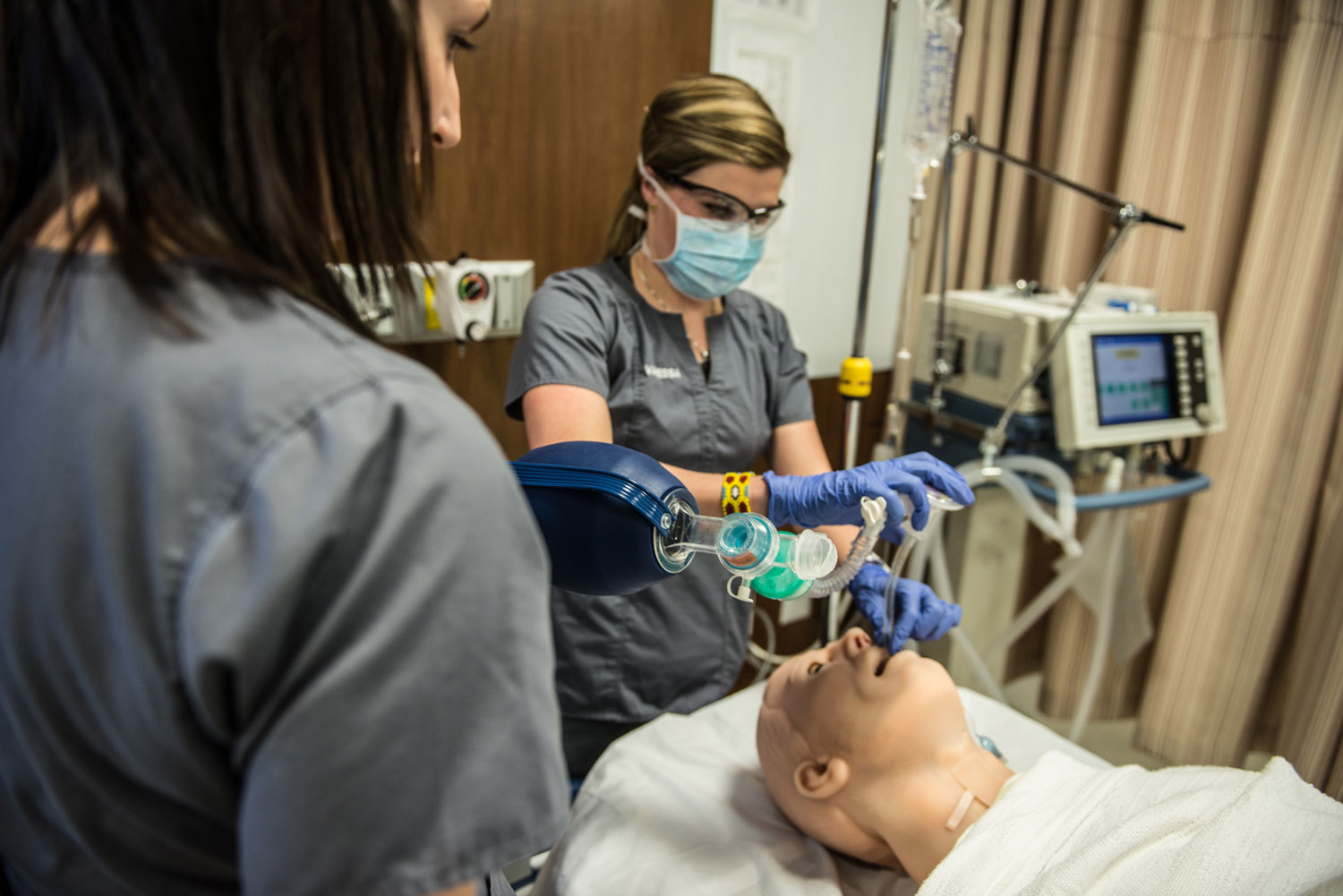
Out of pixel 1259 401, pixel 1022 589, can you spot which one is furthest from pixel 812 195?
pixel 1022 589

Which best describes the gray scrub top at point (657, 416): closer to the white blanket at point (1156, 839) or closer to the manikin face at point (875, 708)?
the manikin face at point (875, 708)

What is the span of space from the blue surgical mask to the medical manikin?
646 millimetres

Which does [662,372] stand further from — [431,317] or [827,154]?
[827,154]

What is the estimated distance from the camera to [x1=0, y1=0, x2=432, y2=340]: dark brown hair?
0.47 metres

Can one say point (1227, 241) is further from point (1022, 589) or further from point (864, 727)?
point (864, 727)

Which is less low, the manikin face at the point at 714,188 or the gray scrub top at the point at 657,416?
the manikin face at the point at 714,188

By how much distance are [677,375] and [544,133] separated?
0.70 metres

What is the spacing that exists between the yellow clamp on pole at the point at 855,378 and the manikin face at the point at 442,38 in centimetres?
91

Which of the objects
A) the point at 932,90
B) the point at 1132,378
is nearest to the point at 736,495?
the point at 932,90

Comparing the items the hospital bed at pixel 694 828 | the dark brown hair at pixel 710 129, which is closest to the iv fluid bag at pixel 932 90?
the dark brown hair at pixel 710 129

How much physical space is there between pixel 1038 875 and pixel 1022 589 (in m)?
1.79

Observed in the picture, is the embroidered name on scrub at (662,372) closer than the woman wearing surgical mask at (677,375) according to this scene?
No

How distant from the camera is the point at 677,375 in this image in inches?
60.0

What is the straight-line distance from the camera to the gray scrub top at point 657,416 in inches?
55.7
